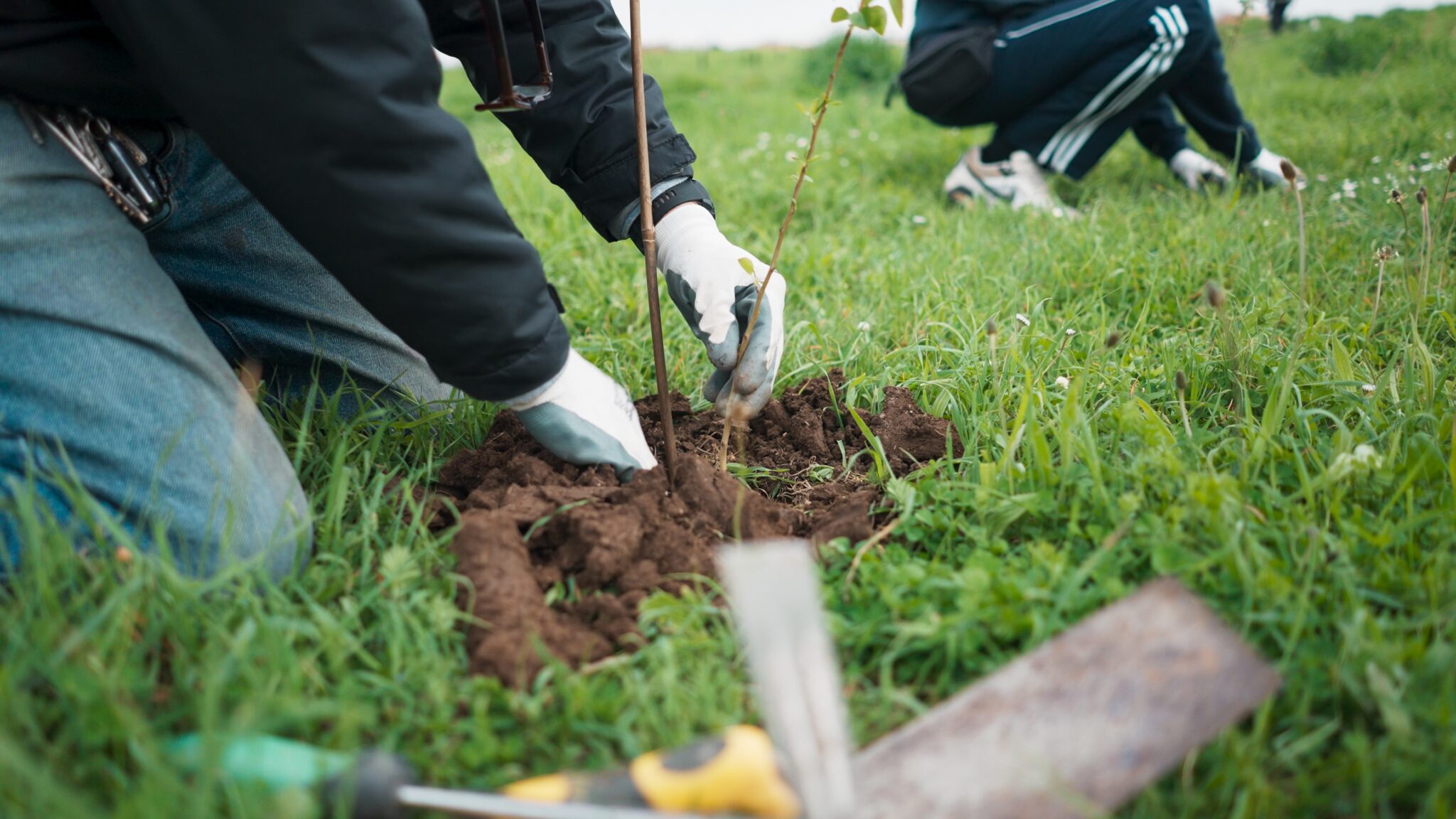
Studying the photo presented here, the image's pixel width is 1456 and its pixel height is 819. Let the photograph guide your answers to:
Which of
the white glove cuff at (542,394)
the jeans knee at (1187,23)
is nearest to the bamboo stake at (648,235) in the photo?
the white glove cuff at (542,394)

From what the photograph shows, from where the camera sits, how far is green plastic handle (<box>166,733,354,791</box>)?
0.96m

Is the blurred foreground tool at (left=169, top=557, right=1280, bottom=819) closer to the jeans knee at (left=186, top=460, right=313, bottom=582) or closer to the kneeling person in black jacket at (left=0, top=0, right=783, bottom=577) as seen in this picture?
the jeans knee at (left=186, top=460, right=313, bottom=582)

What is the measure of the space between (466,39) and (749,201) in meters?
2.01

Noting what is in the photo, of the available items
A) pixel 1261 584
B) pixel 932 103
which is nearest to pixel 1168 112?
pixel 932 103

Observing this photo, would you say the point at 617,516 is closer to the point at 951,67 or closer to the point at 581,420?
the point at 581,420

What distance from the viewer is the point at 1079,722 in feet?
3.44

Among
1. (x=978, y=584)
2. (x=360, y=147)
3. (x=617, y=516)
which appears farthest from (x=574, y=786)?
(x=360, y=147)

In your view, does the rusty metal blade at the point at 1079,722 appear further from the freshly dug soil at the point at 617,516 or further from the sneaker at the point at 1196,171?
the sneaker at the point at 1196,171

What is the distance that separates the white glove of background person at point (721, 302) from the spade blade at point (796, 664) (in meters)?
0.92

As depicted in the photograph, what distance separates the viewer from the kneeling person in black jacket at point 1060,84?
3.53 m

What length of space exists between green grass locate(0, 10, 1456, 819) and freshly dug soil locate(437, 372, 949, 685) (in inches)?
2.2

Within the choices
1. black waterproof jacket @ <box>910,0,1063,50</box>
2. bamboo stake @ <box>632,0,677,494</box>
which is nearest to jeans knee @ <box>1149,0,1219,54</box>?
black waterproof jacket @ <box>910,0,1063,50</box>

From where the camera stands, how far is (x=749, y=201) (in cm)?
369

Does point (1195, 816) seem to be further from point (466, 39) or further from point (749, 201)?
point (749, 201)
